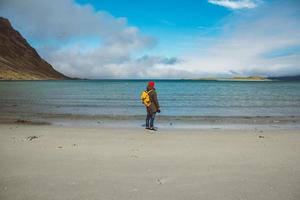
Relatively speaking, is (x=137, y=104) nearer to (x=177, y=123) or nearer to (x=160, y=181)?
(x=177, y=123)

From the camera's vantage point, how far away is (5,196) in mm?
4996

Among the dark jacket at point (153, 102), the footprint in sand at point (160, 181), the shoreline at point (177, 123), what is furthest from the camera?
the shoreline at point (177, 123)

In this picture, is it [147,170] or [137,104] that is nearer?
[147,170]

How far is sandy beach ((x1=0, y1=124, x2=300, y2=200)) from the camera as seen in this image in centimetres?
519

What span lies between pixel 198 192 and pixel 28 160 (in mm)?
4438

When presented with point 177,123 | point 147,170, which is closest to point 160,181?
point 147,170

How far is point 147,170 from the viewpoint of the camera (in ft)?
21.2

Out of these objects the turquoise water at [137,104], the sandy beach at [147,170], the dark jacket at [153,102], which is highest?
the dark jacket at [153,102]

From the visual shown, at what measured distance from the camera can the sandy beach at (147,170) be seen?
5194mm

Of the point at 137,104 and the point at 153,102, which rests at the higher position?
the point at 153,102

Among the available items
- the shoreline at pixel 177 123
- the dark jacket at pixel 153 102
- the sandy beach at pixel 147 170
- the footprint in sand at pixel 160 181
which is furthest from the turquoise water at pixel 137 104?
the footprint in sand at pixel 160 181

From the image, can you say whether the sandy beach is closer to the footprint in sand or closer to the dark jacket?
the footprint in sand

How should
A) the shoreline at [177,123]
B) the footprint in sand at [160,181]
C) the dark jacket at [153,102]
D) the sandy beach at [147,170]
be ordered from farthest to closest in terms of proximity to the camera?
the shoreline at [177,123]
the dark jacket at [153,102]
the footprint in sand at [160,181]
the sandy beach at [147,170]

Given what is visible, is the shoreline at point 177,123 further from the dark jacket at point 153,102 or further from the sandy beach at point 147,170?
the sandy beach at point 147,170
